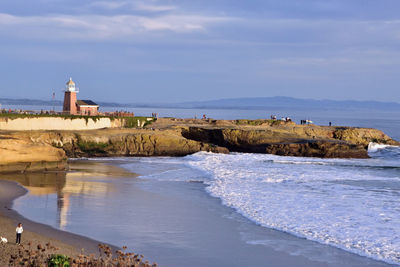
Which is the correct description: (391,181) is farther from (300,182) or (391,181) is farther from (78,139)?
(78,139)

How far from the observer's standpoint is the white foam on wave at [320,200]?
13.0 metres

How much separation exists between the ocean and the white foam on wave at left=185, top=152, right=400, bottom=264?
28 mm

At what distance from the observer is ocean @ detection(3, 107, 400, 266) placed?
11.5m

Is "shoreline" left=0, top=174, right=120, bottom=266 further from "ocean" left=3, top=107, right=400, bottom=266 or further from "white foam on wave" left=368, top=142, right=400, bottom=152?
"white foam on wave" left=368, top=142, right=400, bottom=152

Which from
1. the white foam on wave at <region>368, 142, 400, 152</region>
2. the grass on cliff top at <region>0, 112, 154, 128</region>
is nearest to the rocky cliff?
the grass on cliff top at <region>0, 112, 154, 128</region>

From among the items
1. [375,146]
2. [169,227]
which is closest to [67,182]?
[169,227]

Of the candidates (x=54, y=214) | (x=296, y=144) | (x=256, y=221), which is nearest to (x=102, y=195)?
(x=54, y=214)

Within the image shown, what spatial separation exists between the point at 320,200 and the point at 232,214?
407cm

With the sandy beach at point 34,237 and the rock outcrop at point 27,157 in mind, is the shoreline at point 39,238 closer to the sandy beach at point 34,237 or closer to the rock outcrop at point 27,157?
the sandy beach at point 34,237

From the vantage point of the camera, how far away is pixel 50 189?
1927 centimetres

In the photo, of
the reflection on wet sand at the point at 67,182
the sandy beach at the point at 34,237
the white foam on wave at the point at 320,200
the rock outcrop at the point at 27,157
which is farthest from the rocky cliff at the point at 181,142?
the sandy beach at the point at 34,237

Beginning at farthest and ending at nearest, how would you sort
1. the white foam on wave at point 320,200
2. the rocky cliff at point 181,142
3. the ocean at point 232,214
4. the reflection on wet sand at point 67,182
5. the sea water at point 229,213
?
1. the rocky cliff at point 181,142
2. the reflection on wet sand at point 67,182
3. the white foam on wave at point 320,200
4. the sea water at point 229,213
5. the ocean at point 232,214

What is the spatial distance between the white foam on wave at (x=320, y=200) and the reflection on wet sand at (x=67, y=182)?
14.3 ft

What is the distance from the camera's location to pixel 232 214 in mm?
15562
